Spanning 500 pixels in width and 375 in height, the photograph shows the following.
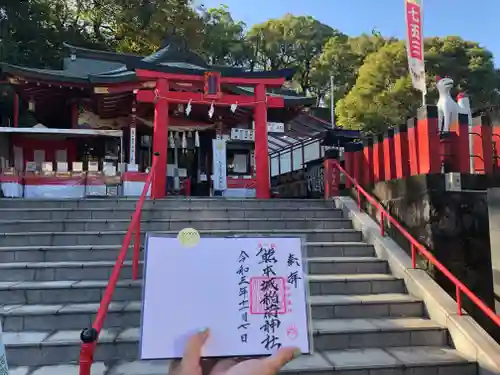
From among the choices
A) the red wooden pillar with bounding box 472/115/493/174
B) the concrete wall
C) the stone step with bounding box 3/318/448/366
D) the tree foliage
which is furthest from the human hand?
the tree foliage

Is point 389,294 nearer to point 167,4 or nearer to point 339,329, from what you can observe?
point 339,329

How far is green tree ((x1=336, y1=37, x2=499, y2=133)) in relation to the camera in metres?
20.3

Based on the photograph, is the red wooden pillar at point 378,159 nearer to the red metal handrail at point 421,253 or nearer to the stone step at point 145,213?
the red metal handrail at point 421,253

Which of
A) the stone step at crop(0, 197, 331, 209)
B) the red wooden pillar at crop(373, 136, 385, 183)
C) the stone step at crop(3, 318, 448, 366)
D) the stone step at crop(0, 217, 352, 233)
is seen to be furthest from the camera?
the stone step at crop(0, 197, 331, 209)

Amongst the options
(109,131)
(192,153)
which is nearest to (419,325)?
(109,131)

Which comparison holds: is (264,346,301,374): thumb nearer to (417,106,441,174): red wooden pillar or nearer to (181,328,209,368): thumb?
(181,328,209,368): thumb

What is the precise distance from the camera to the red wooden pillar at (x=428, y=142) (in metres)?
6.05

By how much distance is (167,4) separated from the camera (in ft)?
75.8

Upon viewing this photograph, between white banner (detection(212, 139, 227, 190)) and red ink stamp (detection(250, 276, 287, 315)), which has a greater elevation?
white banner (detection(212, 139, 227, 190))

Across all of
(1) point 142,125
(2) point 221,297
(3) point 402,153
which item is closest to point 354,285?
(3) point 402,153

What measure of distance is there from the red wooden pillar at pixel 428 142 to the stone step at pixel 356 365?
259 cm

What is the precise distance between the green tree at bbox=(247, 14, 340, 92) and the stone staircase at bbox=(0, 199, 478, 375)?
28.8 meters

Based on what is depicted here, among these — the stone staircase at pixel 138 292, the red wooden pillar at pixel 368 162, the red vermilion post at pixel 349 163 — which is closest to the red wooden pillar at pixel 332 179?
the red vermilion post at pixel 349 163

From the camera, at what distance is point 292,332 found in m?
2.42
